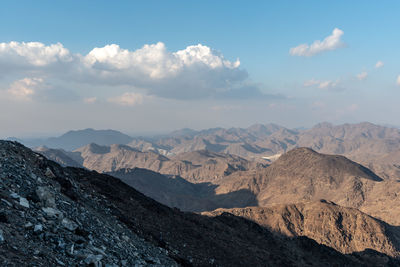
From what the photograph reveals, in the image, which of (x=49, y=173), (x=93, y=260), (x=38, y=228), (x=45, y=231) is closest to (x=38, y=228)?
(x=38, y=228)

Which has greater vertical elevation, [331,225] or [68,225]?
[68,225]

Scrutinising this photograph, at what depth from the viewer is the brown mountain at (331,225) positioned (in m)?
113

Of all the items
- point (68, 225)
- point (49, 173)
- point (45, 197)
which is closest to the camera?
point (68, 225)

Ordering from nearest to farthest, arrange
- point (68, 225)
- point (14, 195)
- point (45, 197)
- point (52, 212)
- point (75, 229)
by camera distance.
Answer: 1. point (14, 195)
2. point (68, 225)
3. point (75, 229)
4. point (52, 212)
5. point (45, 197)

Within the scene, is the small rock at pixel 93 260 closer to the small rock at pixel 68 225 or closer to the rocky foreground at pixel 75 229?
the rocky foreground at pixel 75 229

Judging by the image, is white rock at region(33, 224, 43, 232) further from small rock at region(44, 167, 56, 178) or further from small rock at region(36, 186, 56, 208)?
small rock at region(44, 167, 56, 178)

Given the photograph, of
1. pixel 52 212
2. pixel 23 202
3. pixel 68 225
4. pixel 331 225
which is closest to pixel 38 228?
pixel 68 225

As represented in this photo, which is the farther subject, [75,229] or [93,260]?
[75,229]

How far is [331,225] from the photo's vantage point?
118375mm

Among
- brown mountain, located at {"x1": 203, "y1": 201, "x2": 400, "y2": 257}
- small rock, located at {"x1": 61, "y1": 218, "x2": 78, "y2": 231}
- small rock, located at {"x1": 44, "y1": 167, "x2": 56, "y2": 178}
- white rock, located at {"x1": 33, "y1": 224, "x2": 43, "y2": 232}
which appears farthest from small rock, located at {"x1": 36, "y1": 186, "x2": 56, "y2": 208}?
brown mountain, located at {"x1": 203, "y1": 201, "x2": 400, "y2": 257}

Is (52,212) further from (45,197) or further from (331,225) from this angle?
(331,225)

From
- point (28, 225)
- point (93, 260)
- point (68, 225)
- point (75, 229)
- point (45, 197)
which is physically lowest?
point (93, 260)

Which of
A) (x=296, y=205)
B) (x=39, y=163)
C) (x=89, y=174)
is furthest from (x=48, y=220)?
(x=296, y=205)

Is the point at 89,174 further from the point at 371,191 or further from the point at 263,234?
the point at 371,191
